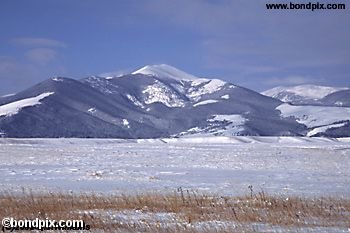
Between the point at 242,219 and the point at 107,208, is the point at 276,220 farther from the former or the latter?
the point at 107,208

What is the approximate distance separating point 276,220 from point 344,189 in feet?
45.4

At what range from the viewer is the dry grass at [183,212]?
13.0 meters

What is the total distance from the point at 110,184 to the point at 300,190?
9.08 m

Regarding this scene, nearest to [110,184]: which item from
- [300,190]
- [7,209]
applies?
[300,190]

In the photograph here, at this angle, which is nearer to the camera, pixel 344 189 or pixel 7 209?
pixel 7 209

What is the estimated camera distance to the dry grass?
13.0 meters

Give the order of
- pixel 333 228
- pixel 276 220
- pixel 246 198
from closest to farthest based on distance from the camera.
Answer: pixel 333 228 → pixel 276 220 → pixel 246 198

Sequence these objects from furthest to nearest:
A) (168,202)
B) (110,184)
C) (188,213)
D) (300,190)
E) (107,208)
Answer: (110,184) → (300,190) → (168,202) → (107,208) → (188,213)

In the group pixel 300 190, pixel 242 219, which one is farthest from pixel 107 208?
pixel 300 190

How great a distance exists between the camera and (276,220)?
13922 mm

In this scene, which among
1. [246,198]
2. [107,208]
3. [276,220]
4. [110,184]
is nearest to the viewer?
[276,220]

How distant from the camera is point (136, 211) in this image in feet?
51.9

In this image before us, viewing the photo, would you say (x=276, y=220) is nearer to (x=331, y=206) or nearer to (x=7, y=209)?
(x=331, y=206)

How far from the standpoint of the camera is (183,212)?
15438 mm
